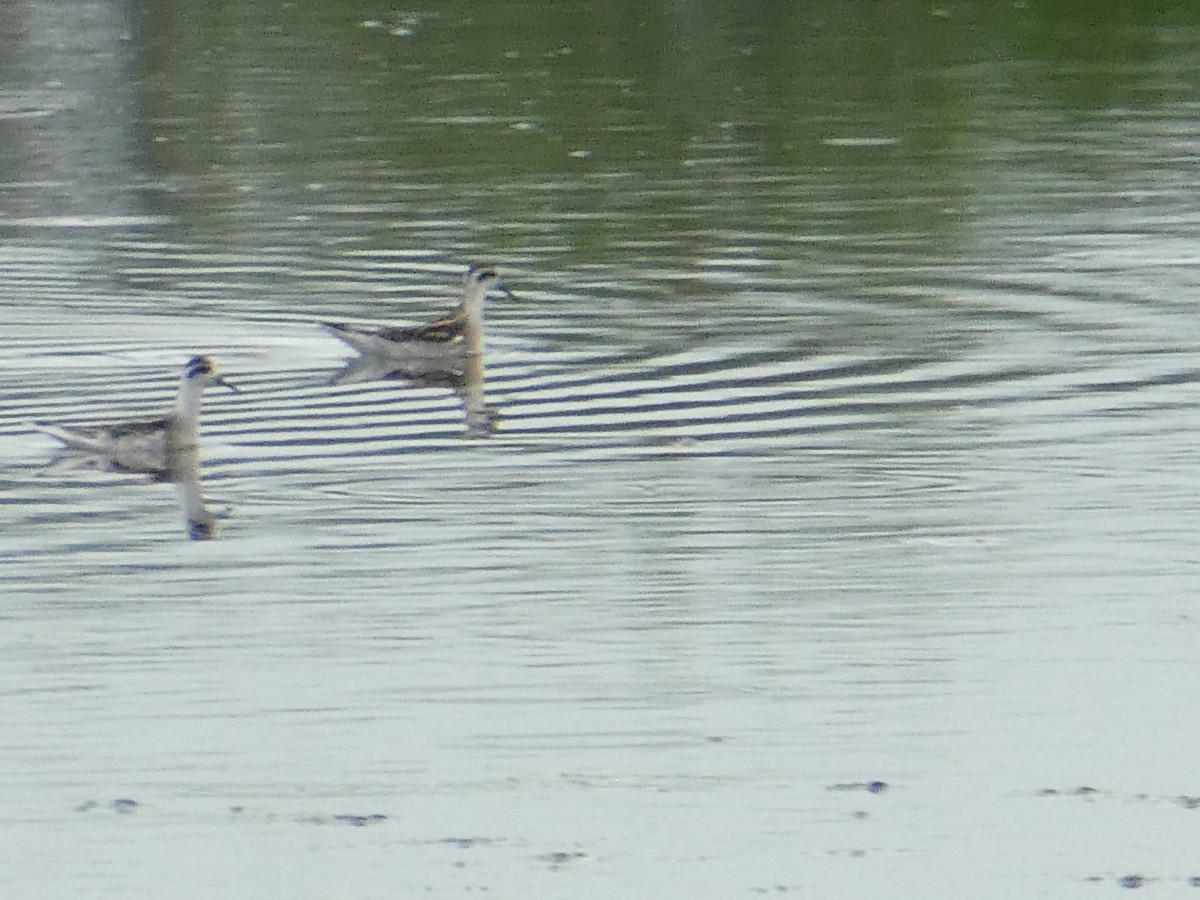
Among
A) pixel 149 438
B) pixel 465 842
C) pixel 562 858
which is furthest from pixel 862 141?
pixel 562 858

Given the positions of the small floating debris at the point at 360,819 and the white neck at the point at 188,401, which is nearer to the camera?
the small floating debris at the point at 360,819

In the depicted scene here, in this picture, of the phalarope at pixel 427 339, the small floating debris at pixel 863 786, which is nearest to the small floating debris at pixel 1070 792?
the small floating debris at pixel 863 786

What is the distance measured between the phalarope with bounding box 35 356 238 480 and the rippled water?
17 centimetres

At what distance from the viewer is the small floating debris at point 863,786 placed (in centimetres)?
992

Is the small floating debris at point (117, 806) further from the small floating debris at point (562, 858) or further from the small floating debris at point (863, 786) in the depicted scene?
the small floating debris at point (863, 786)

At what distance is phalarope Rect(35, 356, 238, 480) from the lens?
15977 millimetres

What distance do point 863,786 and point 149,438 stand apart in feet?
22.4

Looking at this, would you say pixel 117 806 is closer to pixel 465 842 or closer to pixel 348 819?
pixel 348 819

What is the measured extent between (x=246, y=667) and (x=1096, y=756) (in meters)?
3.14

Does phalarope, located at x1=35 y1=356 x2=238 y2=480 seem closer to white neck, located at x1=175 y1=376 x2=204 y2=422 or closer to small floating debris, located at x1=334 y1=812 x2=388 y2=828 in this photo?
white neck, located at x1=175 y1=376 x2=204 y2=422

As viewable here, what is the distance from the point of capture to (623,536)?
45.2 feet

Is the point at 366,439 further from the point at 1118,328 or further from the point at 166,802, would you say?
the point at 166,802

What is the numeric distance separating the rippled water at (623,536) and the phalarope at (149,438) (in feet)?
0.54

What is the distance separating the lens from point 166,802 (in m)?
9.92
